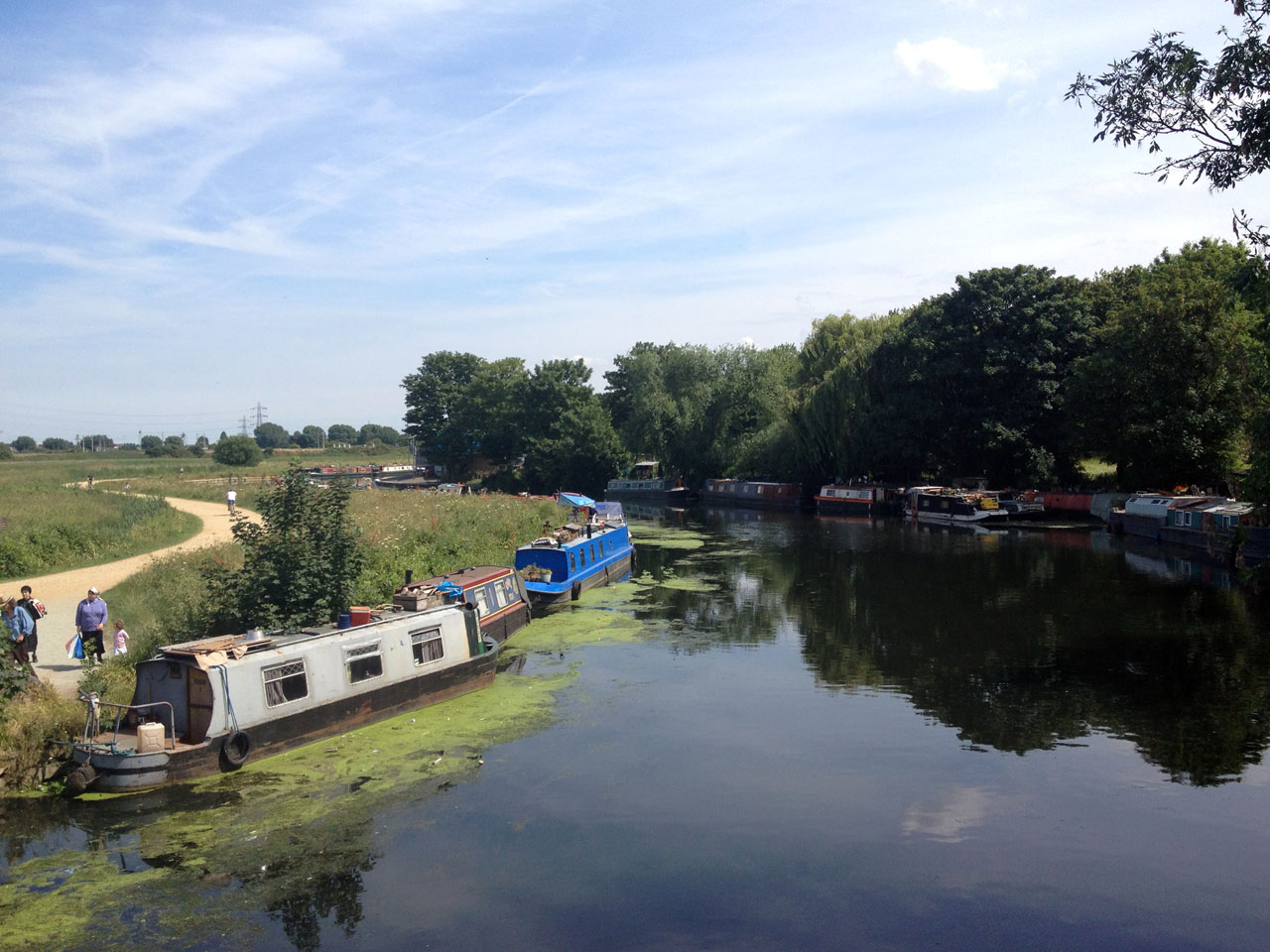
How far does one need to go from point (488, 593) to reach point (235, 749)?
946 cm

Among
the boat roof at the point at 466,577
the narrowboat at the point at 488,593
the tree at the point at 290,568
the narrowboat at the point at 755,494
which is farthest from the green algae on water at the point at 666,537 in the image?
the tree at the point at 290,568

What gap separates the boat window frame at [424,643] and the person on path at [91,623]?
531cm

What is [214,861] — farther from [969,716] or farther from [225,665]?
[969,716]

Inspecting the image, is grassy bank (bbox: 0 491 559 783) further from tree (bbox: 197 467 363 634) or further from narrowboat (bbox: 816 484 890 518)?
narrowboat (bbox: 816 484 890 518)

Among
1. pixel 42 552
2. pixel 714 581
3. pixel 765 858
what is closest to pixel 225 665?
pixel 765 858

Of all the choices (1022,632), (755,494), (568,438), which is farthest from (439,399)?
(1022,632)

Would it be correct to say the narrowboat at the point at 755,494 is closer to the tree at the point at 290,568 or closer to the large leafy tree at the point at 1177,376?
the large leafy tree at the point at 1177,376

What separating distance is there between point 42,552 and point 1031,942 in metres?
26.7

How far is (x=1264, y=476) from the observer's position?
17531 millimetres

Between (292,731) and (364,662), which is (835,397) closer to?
(364,662)

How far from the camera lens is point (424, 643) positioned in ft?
56.3

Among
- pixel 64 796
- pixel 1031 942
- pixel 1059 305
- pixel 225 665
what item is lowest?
pixel 1031 942

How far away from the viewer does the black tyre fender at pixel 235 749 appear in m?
13.3

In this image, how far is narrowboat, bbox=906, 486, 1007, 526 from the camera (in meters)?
49.5
